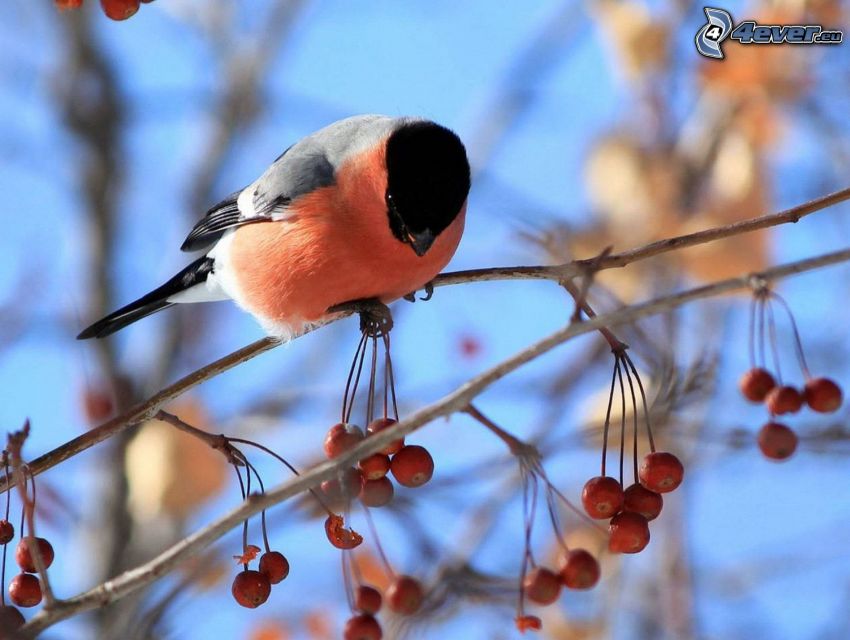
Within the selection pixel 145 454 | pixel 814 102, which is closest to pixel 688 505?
pixel 814 102

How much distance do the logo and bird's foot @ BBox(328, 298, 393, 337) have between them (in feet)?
5.58

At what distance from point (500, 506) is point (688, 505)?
1318 mm

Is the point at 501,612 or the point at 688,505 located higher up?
the point at 688,505

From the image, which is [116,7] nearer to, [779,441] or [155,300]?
[779,441]

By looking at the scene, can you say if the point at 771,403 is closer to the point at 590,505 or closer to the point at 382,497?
the point at 590,505

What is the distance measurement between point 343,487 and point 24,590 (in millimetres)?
656

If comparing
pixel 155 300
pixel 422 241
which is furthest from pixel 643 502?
pixel 155 300

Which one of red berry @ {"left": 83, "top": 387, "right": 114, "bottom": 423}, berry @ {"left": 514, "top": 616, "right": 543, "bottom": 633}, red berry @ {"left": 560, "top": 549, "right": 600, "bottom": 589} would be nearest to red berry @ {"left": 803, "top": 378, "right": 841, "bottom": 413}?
red berry @ {"left": 560, "top": 549, "right": 600, "bottom": 589}

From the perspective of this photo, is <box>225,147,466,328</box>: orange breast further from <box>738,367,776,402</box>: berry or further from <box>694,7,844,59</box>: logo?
<box>694,7,844,59</box>: logo

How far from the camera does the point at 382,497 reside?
1736mm

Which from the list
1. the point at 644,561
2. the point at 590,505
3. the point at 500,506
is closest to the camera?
the point at 590,505

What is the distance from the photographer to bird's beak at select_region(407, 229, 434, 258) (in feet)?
7.76

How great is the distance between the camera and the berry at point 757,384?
1767 mm

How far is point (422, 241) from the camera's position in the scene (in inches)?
93.4
